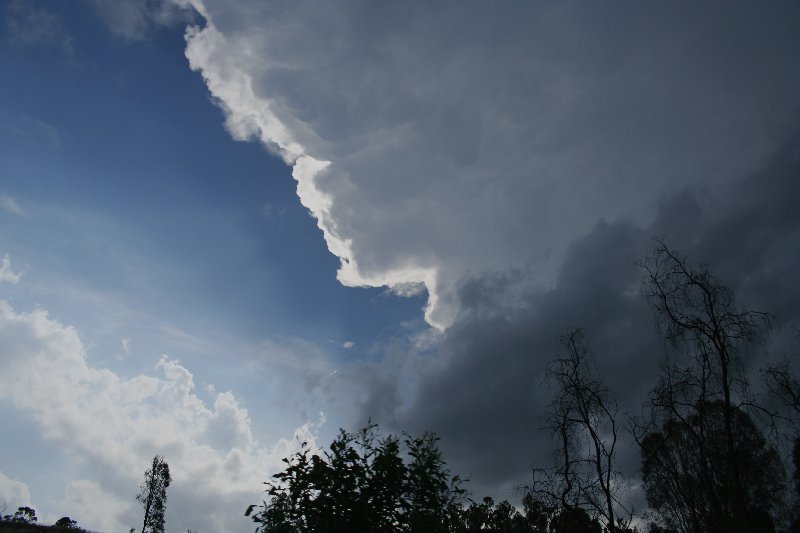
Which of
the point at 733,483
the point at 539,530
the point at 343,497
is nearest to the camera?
the point at 343,497

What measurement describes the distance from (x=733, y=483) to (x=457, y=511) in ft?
25.5

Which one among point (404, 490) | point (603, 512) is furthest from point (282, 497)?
point (603, 512)

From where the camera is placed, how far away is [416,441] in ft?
35.8

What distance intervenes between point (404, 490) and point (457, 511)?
4.89ft

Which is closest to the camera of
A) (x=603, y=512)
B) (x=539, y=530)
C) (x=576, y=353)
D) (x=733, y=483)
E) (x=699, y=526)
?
(x=733, y=483)

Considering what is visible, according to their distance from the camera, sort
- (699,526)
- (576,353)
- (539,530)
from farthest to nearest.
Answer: (539,530), (576,353), (699,526)

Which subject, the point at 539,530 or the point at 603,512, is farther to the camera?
the point at 539,530

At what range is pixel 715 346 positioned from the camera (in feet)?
42.1

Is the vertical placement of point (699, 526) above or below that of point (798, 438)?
below

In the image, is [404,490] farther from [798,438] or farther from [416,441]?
[798,438]

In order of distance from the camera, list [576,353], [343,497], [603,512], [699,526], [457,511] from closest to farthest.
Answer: [343,497] → [457,511] → [699,526] → [603,512] → [576,353]

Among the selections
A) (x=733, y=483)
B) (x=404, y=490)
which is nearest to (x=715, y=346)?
(x=733, y=483)

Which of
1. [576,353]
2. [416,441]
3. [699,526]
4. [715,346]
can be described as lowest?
[699,526]

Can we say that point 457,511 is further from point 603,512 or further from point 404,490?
point 603,512
